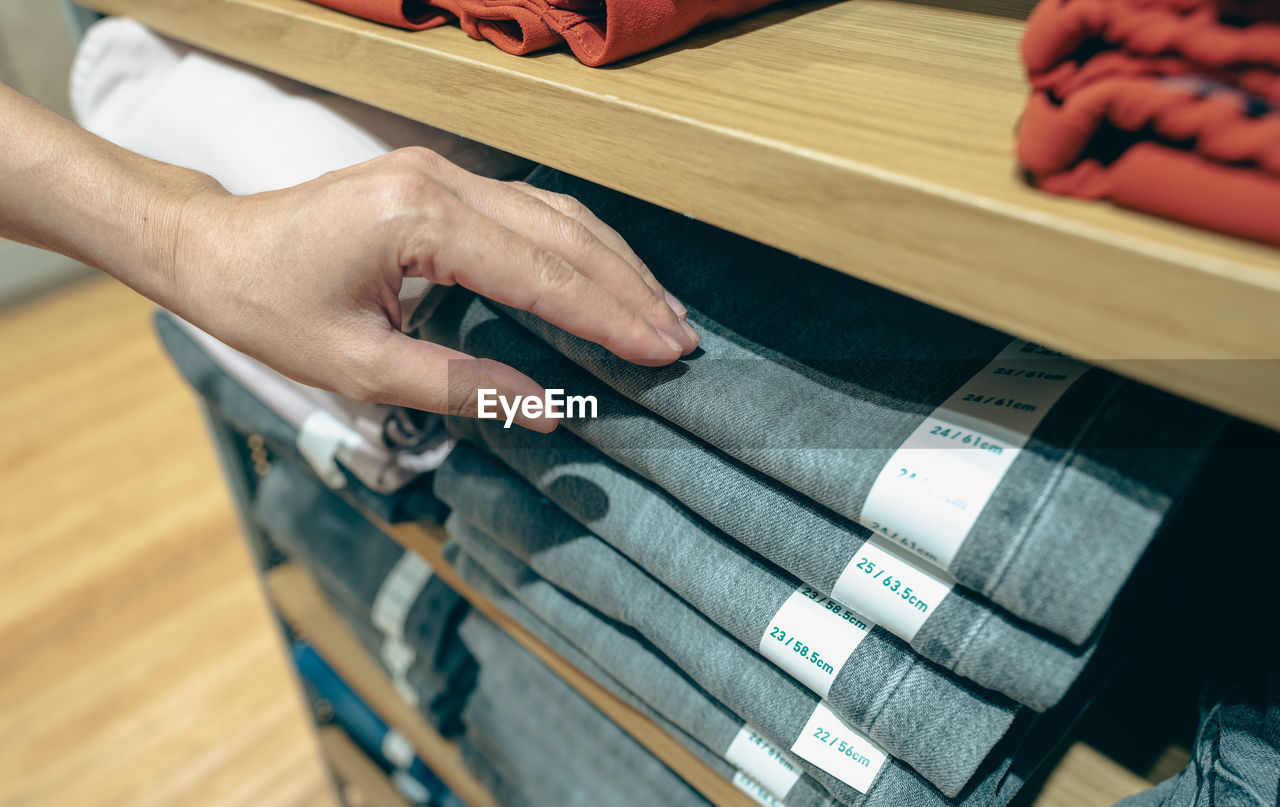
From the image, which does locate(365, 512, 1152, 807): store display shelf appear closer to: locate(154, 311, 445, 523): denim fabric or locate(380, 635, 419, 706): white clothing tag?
locate(154, 311, 445, 523): denim fabric

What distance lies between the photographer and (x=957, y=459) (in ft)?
0.94

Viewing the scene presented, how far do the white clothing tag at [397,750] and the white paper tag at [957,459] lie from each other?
2.50 ft

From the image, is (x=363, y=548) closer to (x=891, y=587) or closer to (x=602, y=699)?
(x=602, y=699)

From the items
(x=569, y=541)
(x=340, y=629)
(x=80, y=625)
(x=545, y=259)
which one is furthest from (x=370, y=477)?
(x=80, y=625)

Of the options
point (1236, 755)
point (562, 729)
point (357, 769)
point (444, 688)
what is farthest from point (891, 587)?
point (357, 769)

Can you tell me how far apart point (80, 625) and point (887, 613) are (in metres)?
1.49

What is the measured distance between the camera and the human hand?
33 centimetres

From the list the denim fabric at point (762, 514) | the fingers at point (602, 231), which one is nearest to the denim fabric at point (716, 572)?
the denim fabric at point (762, 514)

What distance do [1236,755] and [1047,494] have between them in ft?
0.53

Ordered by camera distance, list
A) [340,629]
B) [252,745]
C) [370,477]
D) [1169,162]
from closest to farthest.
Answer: [1169,162]
[370,477]
[340,629]
[252,745]

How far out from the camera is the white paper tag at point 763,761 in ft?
1.34

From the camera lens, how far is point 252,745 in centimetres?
119

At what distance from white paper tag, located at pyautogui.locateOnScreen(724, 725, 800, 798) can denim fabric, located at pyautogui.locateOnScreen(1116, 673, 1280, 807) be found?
0.17 meters

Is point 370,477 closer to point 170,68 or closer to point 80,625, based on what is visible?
point 170,68
